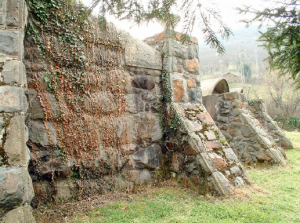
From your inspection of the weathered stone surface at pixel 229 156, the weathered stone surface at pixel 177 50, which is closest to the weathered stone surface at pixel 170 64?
the weathered stone surface at pixel 177 50

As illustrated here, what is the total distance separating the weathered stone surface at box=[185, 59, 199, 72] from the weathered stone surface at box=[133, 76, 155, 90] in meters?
0.84

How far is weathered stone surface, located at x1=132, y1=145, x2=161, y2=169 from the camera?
3419 millimetres

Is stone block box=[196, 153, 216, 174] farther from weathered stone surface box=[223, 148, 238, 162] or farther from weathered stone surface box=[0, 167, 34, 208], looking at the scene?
weathered stone surface box=[0, 167, 34, 208]

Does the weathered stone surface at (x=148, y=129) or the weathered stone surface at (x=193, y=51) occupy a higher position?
the weathered stone surface at (x=193, y=51)

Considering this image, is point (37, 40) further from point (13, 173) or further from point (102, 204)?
point (102, 204)

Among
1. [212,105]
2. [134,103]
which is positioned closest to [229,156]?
[134,103]

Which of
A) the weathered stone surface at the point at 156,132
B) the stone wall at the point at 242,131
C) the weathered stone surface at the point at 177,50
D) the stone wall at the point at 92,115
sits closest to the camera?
the stone wall at the point at 92,115

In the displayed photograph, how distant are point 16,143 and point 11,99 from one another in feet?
1.31

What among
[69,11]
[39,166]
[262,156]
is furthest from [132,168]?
[262,156]

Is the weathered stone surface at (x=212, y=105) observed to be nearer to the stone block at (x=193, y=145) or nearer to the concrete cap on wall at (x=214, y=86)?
the concrete cap on wall at (x=214, y=86)

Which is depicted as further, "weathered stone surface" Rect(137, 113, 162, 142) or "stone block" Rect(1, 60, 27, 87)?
"weathered stone surface" Rect(137, 113, 162, 142)

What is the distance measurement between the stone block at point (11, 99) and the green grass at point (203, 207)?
1.35m

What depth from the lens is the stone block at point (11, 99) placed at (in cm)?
189

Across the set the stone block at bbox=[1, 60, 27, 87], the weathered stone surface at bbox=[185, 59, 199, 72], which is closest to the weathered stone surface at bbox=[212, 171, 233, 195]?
the weathered stone surface at bbox=[185, 59, 199, 72]
